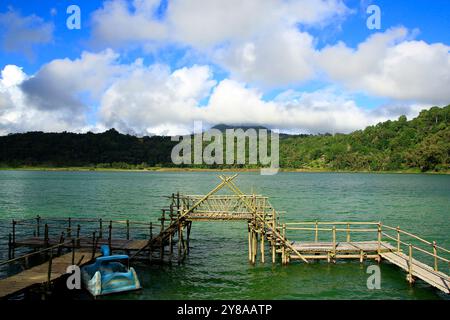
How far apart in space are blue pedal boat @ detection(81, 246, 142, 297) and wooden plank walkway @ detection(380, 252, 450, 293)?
14309 mm

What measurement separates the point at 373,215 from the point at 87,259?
40.7 metres

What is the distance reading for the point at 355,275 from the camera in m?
24.0

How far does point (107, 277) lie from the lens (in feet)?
65.8

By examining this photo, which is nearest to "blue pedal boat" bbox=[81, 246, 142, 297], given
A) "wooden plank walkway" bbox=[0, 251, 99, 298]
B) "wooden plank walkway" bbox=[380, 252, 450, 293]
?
"wooden plank walkway" bbox=[0, 251, 99, 298]

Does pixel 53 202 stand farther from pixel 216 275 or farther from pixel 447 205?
pixel 447 205

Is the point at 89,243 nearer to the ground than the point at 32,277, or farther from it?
farther from it

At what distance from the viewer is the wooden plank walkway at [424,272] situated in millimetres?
18984

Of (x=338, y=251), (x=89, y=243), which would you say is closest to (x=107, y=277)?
(x=89, y=243)

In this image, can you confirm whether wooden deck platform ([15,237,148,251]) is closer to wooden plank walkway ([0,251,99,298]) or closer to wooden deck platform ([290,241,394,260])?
wooden plank walkway ([0,251,99,298])

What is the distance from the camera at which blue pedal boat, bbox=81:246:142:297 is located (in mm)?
19781

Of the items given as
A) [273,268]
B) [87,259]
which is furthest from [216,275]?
[87,259]

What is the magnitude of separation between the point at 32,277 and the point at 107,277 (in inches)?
133

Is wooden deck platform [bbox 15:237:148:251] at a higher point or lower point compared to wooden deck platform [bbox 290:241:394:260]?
higher

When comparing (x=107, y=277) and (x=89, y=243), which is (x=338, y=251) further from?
(x=89, y=243)
